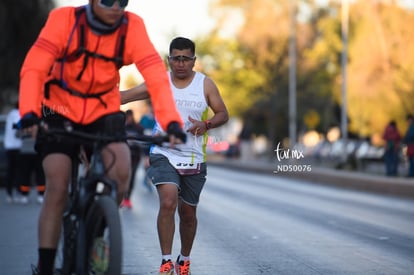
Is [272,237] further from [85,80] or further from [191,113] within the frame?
[85,80]

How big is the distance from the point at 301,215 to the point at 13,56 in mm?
23237

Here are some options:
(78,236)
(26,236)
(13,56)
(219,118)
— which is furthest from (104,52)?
(13,56)

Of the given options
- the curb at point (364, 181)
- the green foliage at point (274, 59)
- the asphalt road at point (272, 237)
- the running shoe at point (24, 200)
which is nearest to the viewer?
the asphalt road at point (272, 237)

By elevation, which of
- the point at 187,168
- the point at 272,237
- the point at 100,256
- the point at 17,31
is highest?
the point at 17,31

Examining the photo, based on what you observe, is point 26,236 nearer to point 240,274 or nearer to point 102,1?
point 240,274

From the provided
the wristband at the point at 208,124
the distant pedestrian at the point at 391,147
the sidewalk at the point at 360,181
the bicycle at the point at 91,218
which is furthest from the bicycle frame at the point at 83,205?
the distant pedestrian at the point at 391,147

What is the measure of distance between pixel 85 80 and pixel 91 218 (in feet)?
2.56

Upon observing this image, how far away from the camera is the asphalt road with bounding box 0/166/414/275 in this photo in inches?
330

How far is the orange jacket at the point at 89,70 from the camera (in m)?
5.05

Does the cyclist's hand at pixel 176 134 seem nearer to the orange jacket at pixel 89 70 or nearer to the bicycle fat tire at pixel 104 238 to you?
the orange jacket at pixel 89 70

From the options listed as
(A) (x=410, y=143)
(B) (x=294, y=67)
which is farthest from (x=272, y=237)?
(B) (x=294, y=67)

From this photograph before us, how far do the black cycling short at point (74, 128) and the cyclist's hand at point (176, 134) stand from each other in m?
0.26

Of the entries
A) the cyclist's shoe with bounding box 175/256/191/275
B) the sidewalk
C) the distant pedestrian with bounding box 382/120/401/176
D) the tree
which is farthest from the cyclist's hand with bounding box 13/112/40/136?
the tree

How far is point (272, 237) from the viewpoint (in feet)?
36.0
